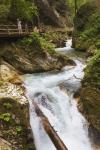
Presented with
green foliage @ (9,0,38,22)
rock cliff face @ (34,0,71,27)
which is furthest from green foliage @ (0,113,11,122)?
rock cliff face @ (34,0,71,27)

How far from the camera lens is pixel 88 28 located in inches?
1225

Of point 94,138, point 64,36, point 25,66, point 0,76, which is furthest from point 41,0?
point 94,138

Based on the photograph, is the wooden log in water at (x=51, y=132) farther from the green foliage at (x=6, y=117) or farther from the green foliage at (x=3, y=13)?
the green foliage at (x=3, y=13)

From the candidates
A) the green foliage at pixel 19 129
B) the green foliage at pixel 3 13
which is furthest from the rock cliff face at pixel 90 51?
the green foliage at pixel 3 13

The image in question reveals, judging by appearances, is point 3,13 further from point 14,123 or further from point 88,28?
point 14,123

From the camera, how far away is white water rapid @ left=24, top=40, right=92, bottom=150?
45.8ft

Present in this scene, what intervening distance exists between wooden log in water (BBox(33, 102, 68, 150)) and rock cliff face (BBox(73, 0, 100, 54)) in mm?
12903

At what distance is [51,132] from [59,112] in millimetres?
3642

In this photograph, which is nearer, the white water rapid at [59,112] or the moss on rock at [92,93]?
the white water rapid at [59,112]

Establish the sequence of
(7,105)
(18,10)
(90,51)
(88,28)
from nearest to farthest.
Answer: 1. (7,105)
2. (90,51)
3. (18,10)
4. (88,28)

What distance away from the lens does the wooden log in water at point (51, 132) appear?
11164 millimetres

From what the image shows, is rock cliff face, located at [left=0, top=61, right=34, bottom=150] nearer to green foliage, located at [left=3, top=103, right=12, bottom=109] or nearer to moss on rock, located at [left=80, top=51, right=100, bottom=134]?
green foliage, located at [left=3, top=103, right=12, bottom=109]

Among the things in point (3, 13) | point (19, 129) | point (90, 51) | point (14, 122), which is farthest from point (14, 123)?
point (3, 13)

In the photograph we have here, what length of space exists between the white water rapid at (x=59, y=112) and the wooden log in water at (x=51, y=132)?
0.79ft
